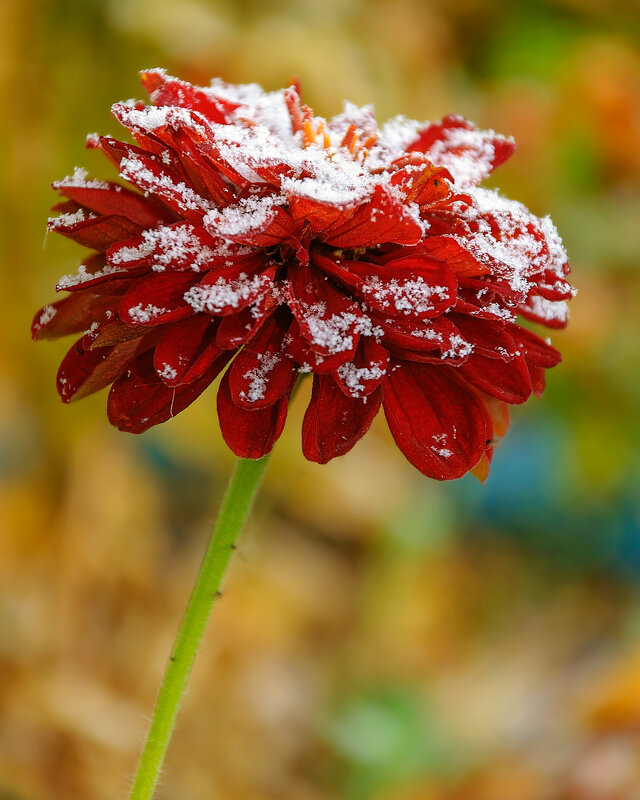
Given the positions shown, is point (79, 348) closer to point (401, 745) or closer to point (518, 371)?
point (518, 371)

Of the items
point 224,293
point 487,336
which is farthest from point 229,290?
point 487,336

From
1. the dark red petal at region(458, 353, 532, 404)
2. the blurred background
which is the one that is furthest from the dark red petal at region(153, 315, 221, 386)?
the blurred background

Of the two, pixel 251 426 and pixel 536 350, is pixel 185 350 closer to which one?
pixel 251 426

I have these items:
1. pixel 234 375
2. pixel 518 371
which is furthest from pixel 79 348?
pixel 518 371

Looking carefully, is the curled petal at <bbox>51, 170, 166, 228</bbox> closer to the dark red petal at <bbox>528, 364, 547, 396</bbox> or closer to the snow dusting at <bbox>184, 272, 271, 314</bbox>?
the snow dusting at <bbox>184, 272, 271, 314</bbox>

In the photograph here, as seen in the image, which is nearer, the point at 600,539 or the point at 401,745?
the point at 401,745

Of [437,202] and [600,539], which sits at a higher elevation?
[600,539]

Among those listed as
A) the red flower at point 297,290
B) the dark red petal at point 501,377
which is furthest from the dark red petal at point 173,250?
the dark red petal at point 501,377
